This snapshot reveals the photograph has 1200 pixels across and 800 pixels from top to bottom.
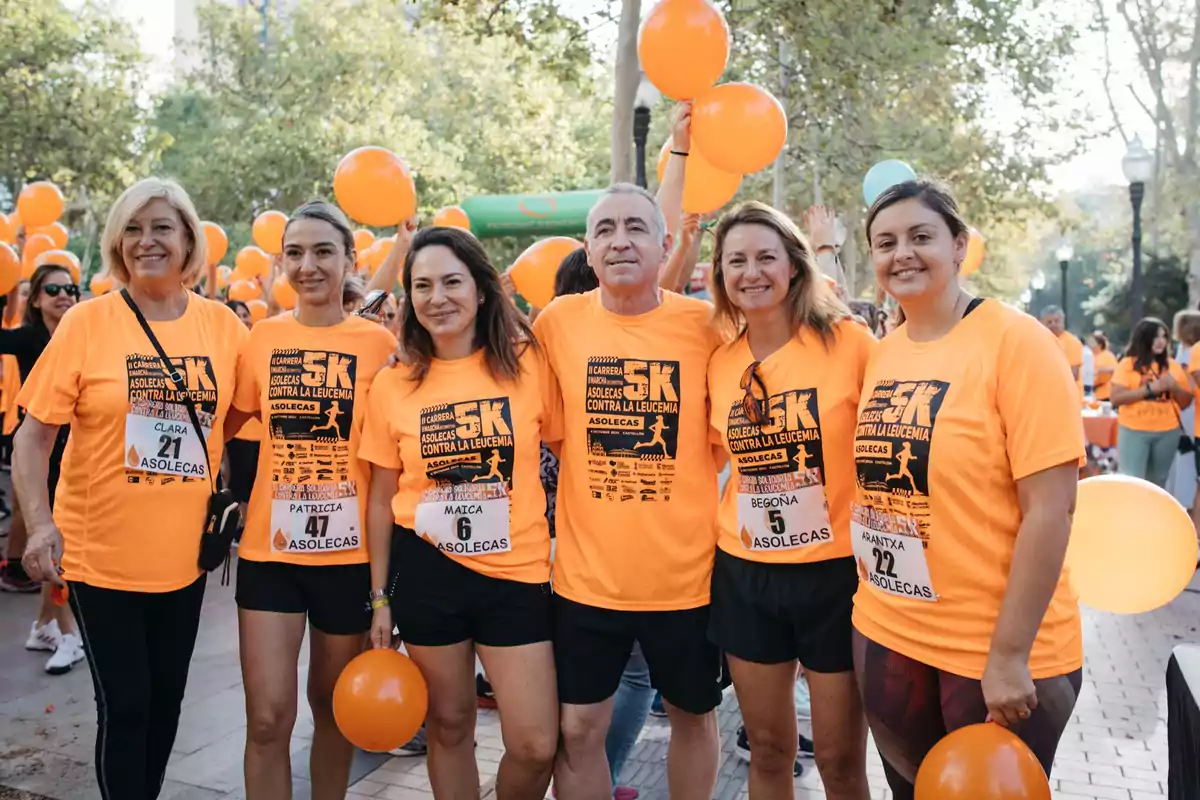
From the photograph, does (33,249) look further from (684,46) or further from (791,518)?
(791,518)

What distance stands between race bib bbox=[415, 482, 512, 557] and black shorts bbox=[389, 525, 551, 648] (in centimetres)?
8

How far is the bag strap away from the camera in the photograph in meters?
3.05

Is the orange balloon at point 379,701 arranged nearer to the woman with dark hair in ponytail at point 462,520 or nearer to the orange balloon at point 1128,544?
the woman with dark hair in ponytail at point 462,520

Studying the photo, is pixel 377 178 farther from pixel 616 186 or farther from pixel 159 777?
pixel 159 777

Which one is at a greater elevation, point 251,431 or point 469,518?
point 469,518

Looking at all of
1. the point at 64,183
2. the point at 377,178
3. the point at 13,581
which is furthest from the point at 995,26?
the point at 64,183

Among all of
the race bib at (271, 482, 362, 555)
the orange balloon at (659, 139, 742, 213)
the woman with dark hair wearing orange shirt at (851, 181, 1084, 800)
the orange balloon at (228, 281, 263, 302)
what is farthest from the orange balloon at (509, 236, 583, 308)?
the orange balloon at (228, 281, 263, 302)

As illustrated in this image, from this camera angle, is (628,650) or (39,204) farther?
(39,204)

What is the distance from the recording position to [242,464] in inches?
286

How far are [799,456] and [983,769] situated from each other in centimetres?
96

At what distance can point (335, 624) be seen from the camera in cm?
306

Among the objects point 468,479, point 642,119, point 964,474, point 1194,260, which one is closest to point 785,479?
point 964,474

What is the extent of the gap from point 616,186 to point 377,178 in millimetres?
1604

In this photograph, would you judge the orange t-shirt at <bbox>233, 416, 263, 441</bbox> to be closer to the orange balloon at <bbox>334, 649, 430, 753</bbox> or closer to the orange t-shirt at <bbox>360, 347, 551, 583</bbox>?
the orange t-shirt at <bbox>360, 347, 551, 583</bbox>
